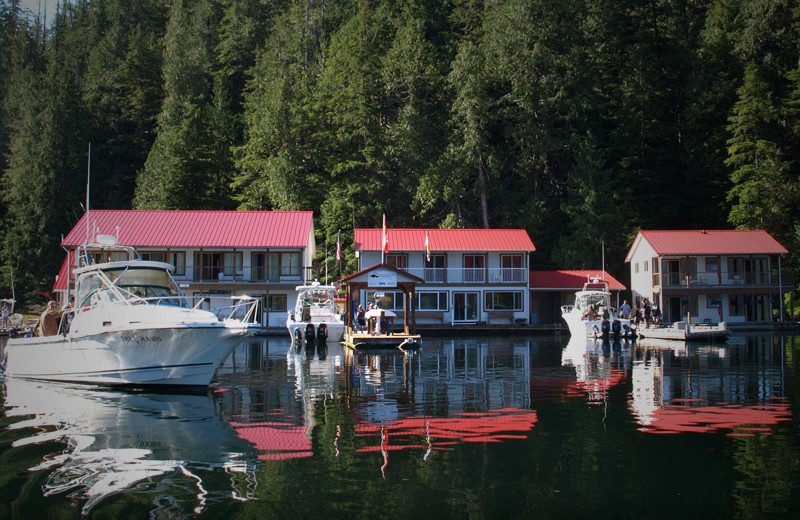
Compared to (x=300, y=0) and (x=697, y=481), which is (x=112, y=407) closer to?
(x=697, y=481)

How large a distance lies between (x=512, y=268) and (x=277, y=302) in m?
16.2

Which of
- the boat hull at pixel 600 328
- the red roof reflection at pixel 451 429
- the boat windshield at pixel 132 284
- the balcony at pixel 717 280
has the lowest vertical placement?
the red roof reflection at pixel 451 429

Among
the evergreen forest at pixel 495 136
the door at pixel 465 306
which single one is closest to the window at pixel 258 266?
the evergreen forest at pixel 495 136

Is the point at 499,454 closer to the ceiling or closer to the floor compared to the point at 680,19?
closer to the floor

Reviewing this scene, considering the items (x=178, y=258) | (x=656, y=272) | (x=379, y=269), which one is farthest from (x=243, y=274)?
(x=656, y=272)

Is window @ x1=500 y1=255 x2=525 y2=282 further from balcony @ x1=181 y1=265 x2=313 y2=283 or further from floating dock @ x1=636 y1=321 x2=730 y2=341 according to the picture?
balcony @ x1=181 y1=265 x2=313 y2=283

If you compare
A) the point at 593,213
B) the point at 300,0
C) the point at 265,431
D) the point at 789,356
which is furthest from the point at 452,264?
the point at 300,0

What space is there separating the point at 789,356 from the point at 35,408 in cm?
2494

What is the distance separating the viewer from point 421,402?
15.3 meters

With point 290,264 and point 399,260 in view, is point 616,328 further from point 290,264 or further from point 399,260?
point 290,264

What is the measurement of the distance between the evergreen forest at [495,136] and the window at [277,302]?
294 inches

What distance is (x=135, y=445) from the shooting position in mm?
11156

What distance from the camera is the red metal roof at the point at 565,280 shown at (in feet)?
164

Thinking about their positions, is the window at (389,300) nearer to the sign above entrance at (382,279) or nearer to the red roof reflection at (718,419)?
the sign above entrance at (382,279)
